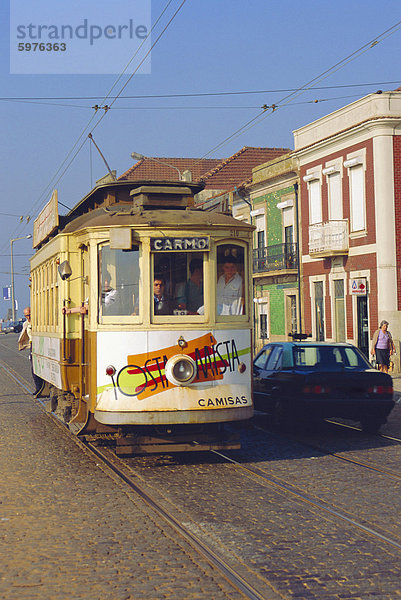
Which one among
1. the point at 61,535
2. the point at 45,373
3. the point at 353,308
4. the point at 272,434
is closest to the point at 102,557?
the point at 61,535

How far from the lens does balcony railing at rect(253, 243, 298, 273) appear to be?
37.2m

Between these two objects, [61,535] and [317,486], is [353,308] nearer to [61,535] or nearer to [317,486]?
[317,486]

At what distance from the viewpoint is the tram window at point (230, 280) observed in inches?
409

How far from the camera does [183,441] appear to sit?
10.3 metres

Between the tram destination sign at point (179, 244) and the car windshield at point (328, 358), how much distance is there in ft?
12.7

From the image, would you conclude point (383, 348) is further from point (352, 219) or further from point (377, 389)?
point (377, 389)

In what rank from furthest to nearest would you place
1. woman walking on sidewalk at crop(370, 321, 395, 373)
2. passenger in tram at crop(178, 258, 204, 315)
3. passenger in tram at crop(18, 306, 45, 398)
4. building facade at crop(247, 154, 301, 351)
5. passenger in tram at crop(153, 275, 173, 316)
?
building facade at crop(247, 154, 301, 351)
woman walking on sidewalk at crop(370, 321, 395, 373)
passenger in tram at crop(18, 306, 45, 398)
passenger in tram at crop(178, 258, 204, 315)
passenger in tram at crop(153, 275, 173, 316)

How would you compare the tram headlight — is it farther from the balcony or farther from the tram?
the balcony

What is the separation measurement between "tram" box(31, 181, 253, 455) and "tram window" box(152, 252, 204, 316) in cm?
1

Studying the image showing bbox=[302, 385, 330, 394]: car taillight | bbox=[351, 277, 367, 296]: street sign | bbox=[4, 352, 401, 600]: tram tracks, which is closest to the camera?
bbox=[4, 352, 401, 600]: tram tracks

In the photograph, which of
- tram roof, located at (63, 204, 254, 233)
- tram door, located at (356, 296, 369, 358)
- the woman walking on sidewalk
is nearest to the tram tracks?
tram roof, located at (63, 204, 254, 233)

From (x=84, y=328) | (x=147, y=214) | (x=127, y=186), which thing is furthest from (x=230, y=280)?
(x=127, y=186)

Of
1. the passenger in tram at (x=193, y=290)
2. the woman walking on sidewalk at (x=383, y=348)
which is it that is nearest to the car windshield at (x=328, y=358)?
the passenger in tram at (x=193, y=290)

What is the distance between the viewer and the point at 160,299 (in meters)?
10.1
